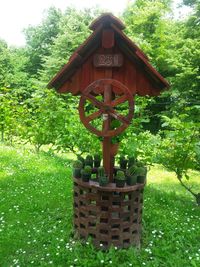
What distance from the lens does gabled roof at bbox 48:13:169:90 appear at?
484 centimetres

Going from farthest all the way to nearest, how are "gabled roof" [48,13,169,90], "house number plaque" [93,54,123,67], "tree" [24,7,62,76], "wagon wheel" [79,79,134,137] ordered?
"tree" [24,7,62,76] → "house number plaque" [93,54,123,67] → "wagon wheel" [79,79,134,137] → "gabled roof" [48,13,169,90]

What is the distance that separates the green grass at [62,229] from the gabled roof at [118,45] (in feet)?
8.32

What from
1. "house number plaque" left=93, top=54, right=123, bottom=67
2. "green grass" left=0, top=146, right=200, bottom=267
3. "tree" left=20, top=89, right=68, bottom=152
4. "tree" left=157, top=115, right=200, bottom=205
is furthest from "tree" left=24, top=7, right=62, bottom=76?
"house number plaque" left=93, top=54, right=123, bottom=67

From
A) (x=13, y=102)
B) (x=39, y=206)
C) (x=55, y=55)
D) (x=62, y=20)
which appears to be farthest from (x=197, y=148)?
→ (x=62, y=20)

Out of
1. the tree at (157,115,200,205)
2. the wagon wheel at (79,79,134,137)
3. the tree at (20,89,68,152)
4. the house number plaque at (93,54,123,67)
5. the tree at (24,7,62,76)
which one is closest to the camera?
the wagon wheel at (79,79,134,137)

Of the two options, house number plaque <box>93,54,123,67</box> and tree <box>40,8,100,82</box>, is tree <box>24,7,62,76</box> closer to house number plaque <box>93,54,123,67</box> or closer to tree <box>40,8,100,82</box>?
tree <box>40,8,100,82</box>

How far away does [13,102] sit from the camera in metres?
14.0

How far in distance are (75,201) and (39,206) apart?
1558mm

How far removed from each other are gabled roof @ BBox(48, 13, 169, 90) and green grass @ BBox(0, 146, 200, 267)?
2535 millimetres

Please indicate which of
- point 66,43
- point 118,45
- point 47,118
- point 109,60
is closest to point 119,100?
point 109,60

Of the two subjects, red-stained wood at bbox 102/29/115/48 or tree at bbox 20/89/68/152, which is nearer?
red-stained wood at bbox 102/29/115/48

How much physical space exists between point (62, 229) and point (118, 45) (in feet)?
10.7

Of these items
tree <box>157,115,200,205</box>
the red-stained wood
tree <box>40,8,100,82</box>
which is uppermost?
tree <box>40,8,100,82</box>

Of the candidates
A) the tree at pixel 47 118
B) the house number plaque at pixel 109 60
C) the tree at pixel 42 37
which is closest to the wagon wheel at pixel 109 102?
the house number plaque at pixel 109 60
